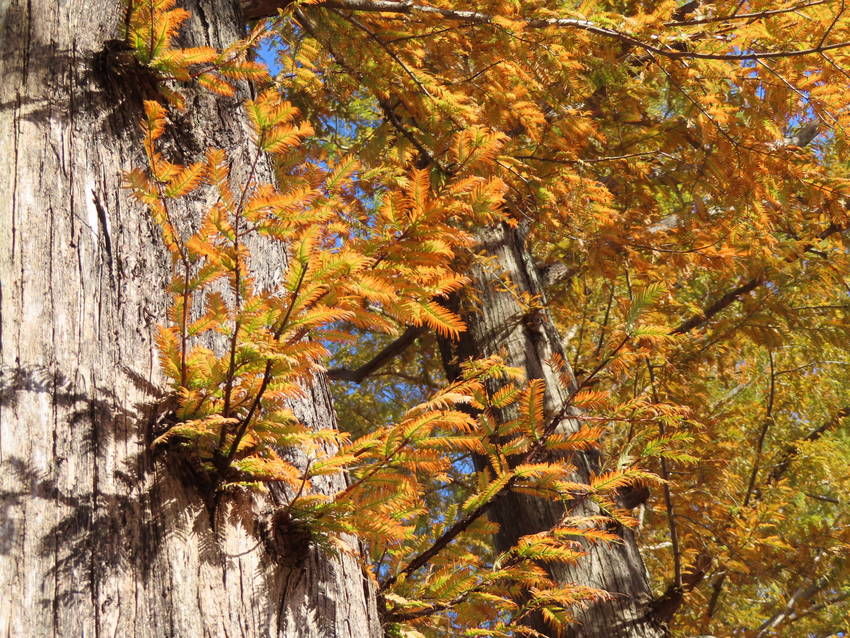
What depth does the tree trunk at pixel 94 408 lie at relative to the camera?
103 centimetres

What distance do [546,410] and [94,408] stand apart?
2902 millimetres

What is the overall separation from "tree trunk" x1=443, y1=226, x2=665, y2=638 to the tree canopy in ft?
0.37

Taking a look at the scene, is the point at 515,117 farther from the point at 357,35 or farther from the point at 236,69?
the point at 236,69

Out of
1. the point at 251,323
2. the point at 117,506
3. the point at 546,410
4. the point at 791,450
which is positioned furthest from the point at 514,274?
the point at 117,506

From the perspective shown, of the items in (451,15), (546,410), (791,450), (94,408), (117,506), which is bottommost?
(117,506)

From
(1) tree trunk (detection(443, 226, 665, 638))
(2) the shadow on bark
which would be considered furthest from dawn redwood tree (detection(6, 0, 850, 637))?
(1) tree trunk (detection(443, 226, 665, 638))

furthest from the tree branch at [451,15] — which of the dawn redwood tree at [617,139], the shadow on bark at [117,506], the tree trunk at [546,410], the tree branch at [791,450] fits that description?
the tree branch at [791,450]

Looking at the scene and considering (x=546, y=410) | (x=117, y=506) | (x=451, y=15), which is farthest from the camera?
(x=546, y=410)

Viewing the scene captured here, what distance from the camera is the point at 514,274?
4.37 metres

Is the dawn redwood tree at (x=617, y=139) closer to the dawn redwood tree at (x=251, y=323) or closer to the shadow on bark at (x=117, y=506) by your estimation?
the dawn redwood tree at (x=251, y=323)

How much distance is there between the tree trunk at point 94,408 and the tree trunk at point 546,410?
151 centimetres

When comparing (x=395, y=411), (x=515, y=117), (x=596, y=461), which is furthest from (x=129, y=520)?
(x=395, y=411)

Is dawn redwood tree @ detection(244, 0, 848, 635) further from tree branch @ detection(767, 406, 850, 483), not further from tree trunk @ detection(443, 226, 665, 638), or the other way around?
tree branch @ detection(767, 406, 850, 483)

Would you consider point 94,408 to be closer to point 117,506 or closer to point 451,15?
point 117,506
